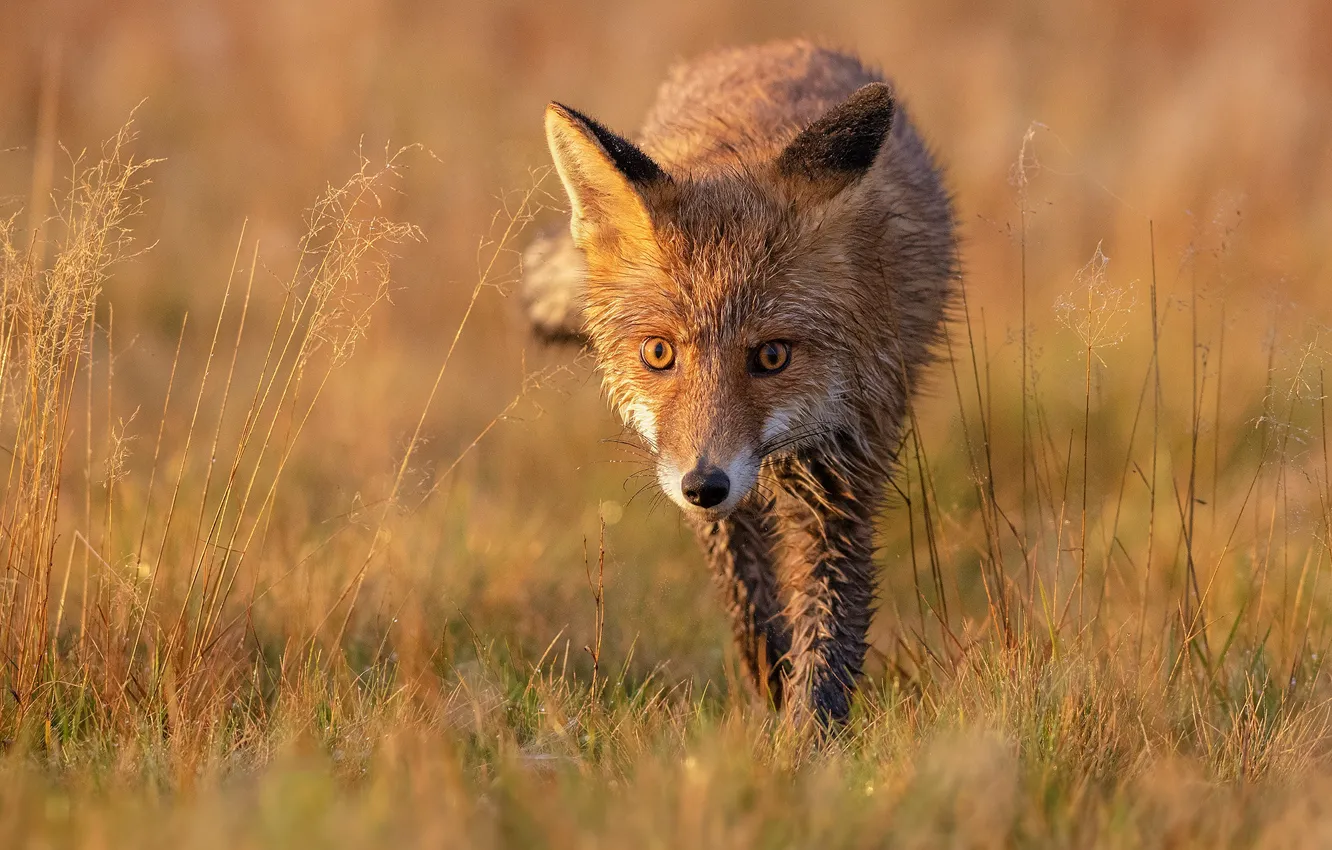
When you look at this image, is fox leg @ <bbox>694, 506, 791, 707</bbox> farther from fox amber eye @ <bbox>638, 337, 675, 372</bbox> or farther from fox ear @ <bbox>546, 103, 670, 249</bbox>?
fox ear @ <bbox>546, 103, 670, 249</bbox>

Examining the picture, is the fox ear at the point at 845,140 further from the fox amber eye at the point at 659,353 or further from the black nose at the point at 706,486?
the black nose at the point at 706,486

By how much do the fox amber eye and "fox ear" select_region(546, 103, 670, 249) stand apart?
37 cm

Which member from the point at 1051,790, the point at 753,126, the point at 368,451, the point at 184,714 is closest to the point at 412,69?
the point at 368,451

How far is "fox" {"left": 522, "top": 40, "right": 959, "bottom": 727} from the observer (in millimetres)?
3857

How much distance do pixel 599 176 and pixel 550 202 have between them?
0.92 metres

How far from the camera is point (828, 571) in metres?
4.40

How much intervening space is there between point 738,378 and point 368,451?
3288mm

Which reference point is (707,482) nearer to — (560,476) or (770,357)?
(770,357)

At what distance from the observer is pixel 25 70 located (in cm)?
1052

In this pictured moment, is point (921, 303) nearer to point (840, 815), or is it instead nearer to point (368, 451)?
point (840, 815)

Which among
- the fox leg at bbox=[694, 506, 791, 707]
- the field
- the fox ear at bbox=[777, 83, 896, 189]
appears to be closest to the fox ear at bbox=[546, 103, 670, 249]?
the field

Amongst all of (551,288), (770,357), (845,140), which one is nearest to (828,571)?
(770,357)

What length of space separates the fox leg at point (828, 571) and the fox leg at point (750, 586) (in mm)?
221

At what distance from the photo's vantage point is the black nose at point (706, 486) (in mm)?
3541
